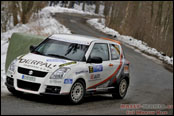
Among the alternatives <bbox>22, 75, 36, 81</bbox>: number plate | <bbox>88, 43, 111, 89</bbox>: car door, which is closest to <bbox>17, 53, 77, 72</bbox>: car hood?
<bbox>22, 75, 36, 81</bbox>: number plate

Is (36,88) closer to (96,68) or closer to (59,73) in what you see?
(59,73)

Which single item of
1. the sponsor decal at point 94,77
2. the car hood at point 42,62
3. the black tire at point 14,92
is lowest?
the black tire at point 14,92

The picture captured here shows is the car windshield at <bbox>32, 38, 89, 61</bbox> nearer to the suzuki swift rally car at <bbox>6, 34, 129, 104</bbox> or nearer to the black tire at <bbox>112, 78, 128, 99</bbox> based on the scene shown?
the suzuki swift rally car at <bbox>6, 34, 129, 104</bbox>

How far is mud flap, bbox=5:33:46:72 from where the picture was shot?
15.4 metres

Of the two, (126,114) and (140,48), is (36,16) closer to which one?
(140,48)

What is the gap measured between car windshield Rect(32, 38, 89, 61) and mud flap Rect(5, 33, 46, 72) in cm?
436

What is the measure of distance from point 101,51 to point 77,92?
1.85m

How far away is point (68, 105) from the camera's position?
9.82m

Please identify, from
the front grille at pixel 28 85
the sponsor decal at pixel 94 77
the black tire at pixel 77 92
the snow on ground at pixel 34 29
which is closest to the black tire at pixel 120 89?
the sponsor decal at pixel 94 77

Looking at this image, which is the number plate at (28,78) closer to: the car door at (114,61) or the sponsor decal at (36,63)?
the sponsor decal at (36,63)

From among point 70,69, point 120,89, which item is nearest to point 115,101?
point 120,89

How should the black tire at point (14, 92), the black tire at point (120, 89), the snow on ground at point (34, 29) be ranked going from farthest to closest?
the snow on ground at point (34, 29), the black tire at point (120, 89), the black tire at point (14, 92)

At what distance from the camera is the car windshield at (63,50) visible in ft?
34.2

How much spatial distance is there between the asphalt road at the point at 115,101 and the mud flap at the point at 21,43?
3.61m
